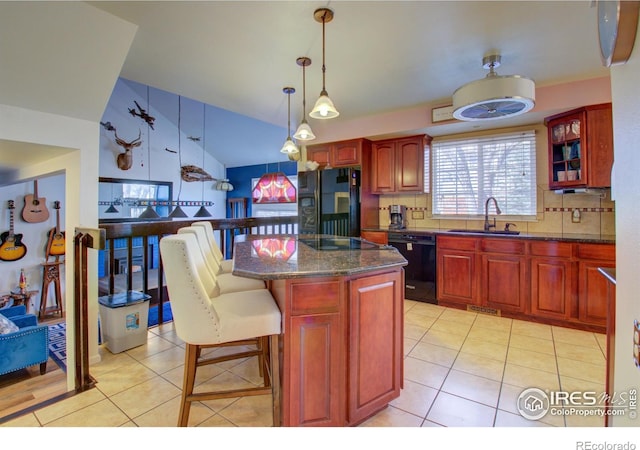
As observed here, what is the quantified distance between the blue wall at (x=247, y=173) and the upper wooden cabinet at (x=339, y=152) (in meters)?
4.33

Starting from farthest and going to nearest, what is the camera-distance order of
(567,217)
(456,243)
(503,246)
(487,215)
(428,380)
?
(487,215) < (456,243) < (567,217) < (503,246) < (428,380)

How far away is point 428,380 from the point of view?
2096 mm

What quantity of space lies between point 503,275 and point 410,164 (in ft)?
5.72

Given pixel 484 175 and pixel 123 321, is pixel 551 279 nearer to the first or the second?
pixel 484 175

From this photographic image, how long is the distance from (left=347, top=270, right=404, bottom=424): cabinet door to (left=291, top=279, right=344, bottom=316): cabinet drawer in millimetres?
89

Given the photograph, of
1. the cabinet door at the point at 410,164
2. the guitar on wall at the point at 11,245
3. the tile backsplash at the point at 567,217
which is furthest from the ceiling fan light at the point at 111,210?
the tile backsplash at the point at 567,217

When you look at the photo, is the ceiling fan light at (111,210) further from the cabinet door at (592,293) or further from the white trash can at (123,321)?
the cabinet door at (592,293)

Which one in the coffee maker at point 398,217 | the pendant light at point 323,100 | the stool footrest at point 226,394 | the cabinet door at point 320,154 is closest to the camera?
the stool footrest at point 226,394

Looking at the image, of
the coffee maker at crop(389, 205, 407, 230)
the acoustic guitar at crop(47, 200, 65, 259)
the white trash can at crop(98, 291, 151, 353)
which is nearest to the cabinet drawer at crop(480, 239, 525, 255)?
the coffee maker at crop(389, 205, 407, 230)

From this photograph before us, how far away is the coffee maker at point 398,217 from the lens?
432 centimetres

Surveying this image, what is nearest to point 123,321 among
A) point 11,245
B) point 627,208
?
point 627,208

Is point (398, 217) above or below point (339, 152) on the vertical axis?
below

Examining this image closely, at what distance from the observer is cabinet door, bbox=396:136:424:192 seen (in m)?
3.99

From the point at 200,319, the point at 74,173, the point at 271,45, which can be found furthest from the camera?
the point at 271,45
